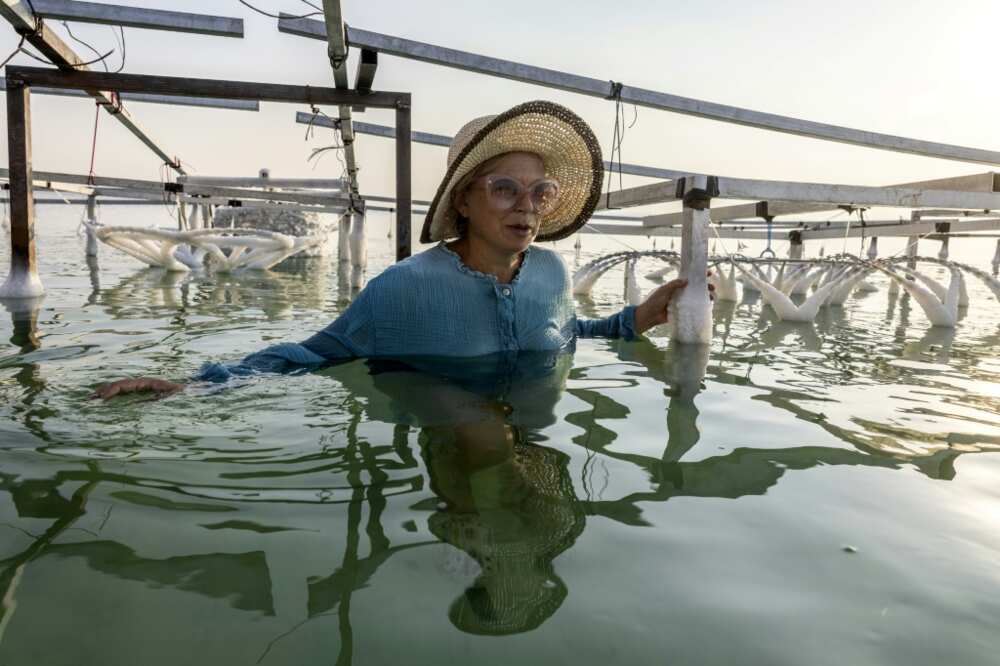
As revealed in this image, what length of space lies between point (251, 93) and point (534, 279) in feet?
14.1

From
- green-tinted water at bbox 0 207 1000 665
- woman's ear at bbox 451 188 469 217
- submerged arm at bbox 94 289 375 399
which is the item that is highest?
woman's ear at bbox 451 188 469 217

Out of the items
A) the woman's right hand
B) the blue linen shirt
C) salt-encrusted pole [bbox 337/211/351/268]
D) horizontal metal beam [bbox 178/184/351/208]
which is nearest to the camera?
the woman's right hand

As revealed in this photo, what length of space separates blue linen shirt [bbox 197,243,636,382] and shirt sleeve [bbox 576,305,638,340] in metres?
0.83

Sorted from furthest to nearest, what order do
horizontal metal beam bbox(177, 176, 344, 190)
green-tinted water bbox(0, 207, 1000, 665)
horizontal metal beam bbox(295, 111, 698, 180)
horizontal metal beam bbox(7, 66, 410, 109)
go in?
horizontal metal beam bbox(177, 176, 344, 190)
horizontal metal beam bbox(295, 111, 698, 180)
horizontal metal beam bbox(7, 66, 410, 109)
green-tinted water bbox(0, 207, 1000, 665)

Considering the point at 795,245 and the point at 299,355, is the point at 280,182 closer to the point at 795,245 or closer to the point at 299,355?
the point at 795,245

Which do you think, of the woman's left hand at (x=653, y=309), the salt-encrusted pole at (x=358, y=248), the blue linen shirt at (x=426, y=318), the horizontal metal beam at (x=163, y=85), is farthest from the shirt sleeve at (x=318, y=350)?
the salt-encrusted pole at (x=358, y=248)

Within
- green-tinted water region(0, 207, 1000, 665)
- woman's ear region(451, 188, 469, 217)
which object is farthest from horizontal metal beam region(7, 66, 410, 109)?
woman's ear region(451, 188, 469, 217)

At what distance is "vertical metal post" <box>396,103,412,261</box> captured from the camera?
6.30m

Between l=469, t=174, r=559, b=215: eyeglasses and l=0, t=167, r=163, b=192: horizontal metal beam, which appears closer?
l=469, t=174, r=559, b=215: eyeglasses

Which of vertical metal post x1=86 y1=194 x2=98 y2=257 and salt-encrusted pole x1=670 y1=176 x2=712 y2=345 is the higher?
vertical metal post x1=86 y1=194 x2=98 y2=257

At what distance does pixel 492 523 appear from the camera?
1579 mm

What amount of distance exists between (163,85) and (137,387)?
4.57m

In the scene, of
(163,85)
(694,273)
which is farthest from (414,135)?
(694,273)

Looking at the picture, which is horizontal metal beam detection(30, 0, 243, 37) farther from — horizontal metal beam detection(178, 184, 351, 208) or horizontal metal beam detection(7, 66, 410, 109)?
horizontal metal beam detection(178, 184, 351, 208)
